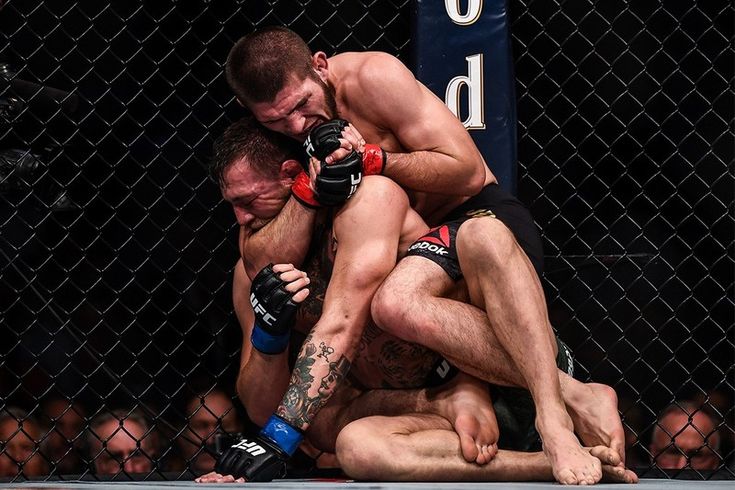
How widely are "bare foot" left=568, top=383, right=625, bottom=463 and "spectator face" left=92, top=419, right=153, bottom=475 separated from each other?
1.18 m

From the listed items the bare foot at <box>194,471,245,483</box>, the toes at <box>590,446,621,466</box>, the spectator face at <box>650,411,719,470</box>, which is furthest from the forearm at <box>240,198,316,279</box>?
the spectator face at <box>650,411,719,470</box>

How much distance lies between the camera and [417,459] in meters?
1.82

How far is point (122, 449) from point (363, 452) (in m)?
1.05

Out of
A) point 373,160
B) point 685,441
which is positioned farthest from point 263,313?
point 685,441

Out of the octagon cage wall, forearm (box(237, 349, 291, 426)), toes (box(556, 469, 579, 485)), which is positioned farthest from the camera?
the octagon cage wall

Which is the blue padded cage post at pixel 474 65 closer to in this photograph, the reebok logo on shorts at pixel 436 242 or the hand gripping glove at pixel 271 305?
the reebok logo on shorts at pixel 436 242

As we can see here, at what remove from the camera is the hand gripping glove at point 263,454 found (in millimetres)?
1805

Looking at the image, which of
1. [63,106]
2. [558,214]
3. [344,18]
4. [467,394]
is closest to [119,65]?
[63,106]

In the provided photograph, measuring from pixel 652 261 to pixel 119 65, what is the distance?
5.14ft

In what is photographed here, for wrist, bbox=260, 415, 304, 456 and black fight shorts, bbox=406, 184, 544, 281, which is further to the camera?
black fight shorts, bbox=406, 184, 544, 281

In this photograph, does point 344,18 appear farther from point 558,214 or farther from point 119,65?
point 558,214

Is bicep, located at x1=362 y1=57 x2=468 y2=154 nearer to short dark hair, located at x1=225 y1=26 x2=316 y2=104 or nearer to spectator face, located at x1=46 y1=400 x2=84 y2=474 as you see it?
short dark hair, located at x1=225 y1=26 x2=316 y2=104

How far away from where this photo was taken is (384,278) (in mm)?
1980

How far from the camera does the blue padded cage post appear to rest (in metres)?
2.66
